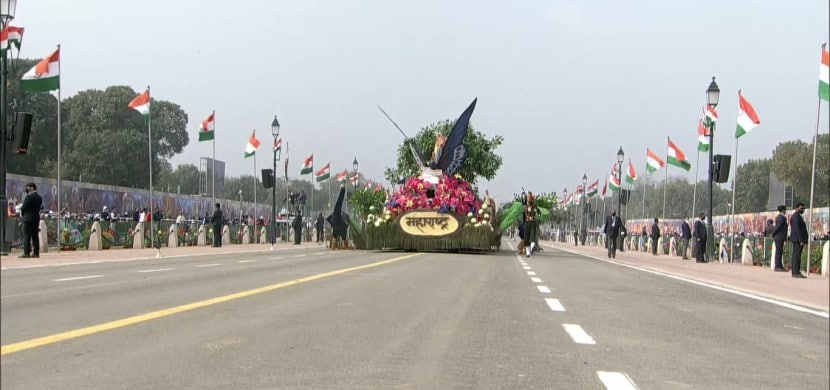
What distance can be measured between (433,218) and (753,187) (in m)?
105

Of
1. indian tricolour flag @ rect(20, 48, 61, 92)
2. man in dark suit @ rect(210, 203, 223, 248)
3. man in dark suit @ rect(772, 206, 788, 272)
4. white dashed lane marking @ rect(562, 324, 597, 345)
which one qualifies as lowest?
man in dark suit @ rect(210, 203, 223, 248)

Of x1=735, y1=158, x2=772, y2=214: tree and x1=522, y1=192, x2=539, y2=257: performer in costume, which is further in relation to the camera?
x1=735, y1=158, x2=772, y2=214: tree

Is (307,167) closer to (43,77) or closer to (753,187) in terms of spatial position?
(43,77)

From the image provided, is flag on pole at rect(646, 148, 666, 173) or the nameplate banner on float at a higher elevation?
flag on pole at rect(646, 148, 666, 173)

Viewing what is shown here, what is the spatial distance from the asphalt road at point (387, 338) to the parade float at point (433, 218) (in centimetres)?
2026

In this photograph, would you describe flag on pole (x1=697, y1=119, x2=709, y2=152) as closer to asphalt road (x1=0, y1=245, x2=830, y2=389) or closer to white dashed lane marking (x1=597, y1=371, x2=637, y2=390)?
asphalt road (x1=0, y1=245, x2=830, y2=389)

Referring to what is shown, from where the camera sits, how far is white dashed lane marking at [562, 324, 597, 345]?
28.2ft

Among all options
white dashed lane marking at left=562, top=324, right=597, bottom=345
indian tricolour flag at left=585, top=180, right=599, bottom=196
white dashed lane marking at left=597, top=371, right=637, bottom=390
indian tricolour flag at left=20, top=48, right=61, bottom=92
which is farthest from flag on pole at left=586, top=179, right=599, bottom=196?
white dashed lane marking at left=597, top=371, right=637, bottom=390

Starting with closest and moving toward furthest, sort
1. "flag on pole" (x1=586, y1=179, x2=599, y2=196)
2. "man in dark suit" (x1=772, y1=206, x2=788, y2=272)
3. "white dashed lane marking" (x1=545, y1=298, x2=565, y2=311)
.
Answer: "white dashed lane marking" (x1=545, y1=298, x2=565, y2=311) < "man in dark suit" (x1=772, y1=206, x2=788, y2=272) < "flag on pole" (x1=586, y1=179, x2=599, y2=196)

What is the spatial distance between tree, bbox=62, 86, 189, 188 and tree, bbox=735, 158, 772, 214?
8681 centimetres

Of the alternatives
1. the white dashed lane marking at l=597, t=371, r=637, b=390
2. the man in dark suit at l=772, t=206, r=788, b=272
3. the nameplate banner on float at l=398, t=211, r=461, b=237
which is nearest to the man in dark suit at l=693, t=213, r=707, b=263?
the nameplate banner on float at l=398, t=211, r=461, b=237

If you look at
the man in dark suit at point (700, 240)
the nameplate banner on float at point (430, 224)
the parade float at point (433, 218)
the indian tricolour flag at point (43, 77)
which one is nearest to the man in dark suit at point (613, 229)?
the man in dark suit at point (700, 240)

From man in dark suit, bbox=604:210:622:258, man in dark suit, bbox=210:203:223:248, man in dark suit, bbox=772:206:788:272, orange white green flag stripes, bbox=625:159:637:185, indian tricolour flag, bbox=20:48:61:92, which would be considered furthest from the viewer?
orange white green flag stripes, bbox=625:159:637:185

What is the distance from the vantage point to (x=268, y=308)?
10617 mm
